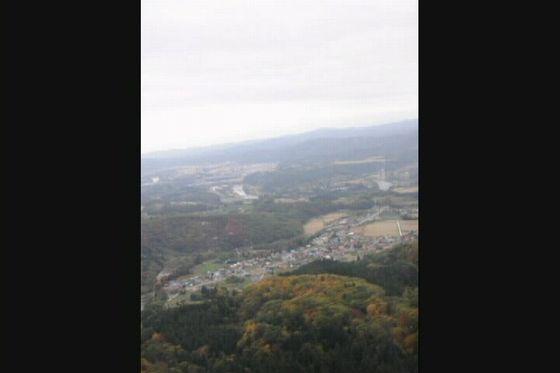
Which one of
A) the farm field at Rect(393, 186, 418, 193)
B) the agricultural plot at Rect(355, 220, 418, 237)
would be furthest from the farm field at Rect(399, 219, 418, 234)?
the farm field at Rect(393, 186, 418, 193)

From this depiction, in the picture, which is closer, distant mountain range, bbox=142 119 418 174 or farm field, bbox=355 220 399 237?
farm field, bbox=355 220 399 237

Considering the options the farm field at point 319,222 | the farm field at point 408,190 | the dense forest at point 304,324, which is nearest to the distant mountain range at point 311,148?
the farm field at point 408,190

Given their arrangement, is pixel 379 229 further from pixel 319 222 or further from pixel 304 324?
pixel 304 324

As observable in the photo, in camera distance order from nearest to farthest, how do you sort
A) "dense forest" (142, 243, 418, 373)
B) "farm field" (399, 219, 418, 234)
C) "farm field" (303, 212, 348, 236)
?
"dense forest" (142, 243, 418, 373) → "farm field" (399, 219, 418, 234) → "farm field" (303, 212, 348, 236)

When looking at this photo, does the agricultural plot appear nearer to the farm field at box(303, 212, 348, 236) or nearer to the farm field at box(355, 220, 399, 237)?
the farm field at box(355, 220, 399, 237)

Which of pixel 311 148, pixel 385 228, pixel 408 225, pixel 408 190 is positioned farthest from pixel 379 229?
pixel 311 148

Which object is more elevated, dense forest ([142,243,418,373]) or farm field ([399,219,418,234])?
farm field ([399,219,418,234])
